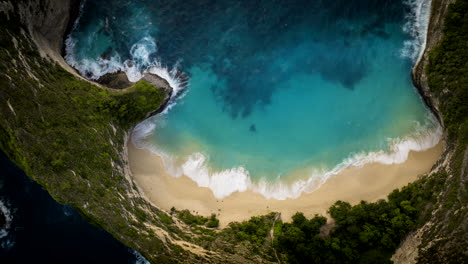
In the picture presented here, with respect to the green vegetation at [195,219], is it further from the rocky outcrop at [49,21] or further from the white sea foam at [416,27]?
the white sea foam at [416,27]

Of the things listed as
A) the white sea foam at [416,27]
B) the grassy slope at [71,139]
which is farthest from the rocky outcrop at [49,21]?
the white sea foam at [416,27]

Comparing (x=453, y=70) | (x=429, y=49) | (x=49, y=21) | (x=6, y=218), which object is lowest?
(x=6, y=218)

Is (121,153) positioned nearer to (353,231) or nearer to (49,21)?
(49,21)

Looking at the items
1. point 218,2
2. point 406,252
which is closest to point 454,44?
point 406,252

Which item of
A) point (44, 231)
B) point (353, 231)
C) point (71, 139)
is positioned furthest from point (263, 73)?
point (44, 231)

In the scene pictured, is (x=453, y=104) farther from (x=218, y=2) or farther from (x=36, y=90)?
(x=36, y=90)

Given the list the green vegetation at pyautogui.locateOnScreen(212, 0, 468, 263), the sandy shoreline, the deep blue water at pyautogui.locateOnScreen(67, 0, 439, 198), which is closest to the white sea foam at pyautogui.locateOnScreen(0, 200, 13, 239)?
the sandy shoreline
